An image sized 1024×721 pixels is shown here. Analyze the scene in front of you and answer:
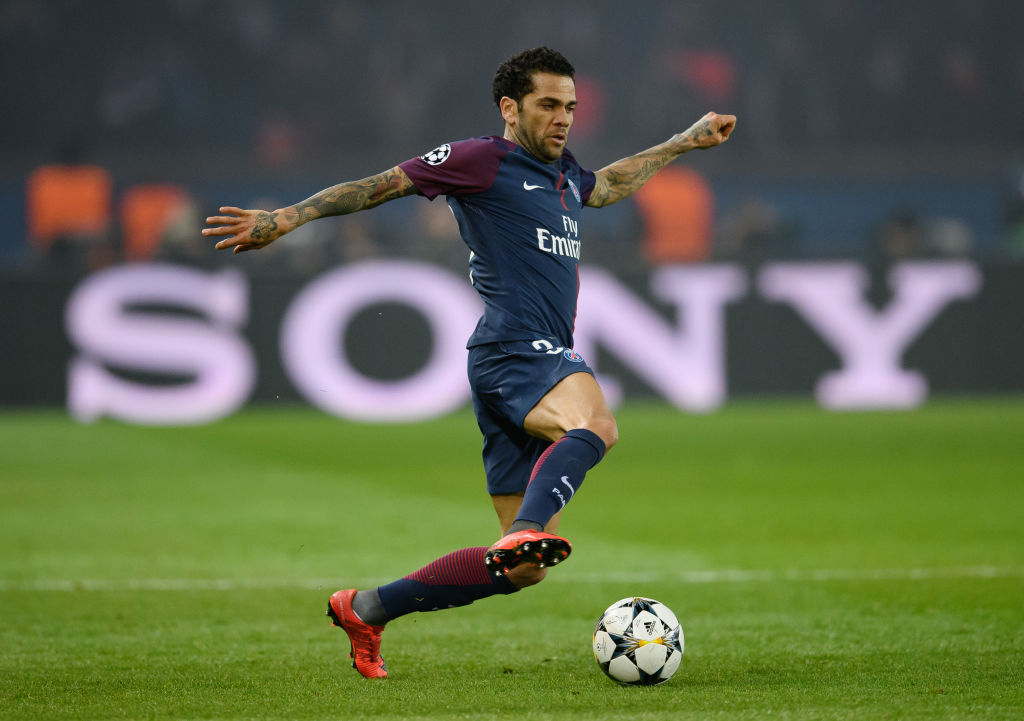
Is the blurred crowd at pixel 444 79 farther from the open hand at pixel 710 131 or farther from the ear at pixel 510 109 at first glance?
the ear at pixel 510 109

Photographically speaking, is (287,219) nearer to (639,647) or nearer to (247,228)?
(247,228)

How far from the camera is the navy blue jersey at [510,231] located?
437 cm

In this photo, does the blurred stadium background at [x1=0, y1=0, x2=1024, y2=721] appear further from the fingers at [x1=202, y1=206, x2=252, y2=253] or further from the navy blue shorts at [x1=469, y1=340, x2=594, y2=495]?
the fingers at [x1=202, y1=206, x2=252, y2=253]

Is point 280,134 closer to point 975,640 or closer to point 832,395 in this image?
point 832,395

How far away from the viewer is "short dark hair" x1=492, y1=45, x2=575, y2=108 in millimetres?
4402

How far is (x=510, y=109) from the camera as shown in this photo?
14.8 feet

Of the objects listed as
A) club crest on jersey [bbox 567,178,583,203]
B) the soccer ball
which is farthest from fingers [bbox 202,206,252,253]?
the soccer ball

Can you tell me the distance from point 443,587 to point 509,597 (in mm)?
1787

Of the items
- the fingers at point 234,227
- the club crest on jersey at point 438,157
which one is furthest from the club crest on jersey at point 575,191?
the fingers at point 234,227

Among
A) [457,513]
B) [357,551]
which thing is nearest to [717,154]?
[457,513]

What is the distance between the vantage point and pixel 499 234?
14.6 feet

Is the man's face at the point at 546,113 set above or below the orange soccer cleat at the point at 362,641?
above

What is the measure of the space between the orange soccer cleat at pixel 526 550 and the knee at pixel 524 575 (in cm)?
32

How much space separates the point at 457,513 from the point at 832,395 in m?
7.14
